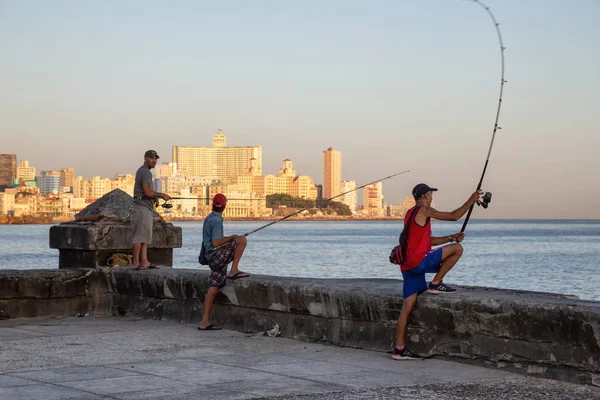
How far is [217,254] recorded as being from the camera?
8.41 metres

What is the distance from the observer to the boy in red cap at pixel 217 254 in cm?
841

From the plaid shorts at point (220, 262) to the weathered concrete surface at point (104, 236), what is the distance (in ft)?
6.55

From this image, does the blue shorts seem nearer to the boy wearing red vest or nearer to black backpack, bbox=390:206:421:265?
the boy wearing red vest

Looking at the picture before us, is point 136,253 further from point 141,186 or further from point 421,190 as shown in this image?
point 421,190

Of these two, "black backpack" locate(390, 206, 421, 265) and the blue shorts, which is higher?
"black backpack" locate(390, 206, 421, 265)

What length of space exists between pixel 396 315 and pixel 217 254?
200 cm

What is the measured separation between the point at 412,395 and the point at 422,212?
1.85 metres

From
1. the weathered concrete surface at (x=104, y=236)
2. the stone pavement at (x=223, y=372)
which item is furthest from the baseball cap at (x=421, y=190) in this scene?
the weathered concrete surface at (x=104, y=236)

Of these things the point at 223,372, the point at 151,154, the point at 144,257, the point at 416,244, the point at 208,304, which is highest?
the point at 151,154

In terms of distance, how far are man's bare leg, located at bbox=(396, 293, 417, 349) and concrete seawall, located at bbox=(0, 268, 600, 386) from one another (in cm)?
8

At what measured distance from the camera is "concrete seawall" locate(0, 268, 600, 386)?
597cm

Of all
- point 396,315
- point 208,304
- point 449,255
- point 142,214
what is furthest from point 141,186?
point 449,255

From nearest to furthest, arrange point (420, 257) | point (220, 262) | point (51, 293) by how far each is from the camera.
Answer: point (420, 257), point (220, 262), point (51, 293)

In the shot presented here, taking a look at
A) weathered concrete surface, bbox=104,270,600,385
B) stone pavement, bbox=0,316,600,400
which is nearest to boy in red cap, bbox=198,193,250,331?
weathered concrete surface, bbox=104,270,600,385
